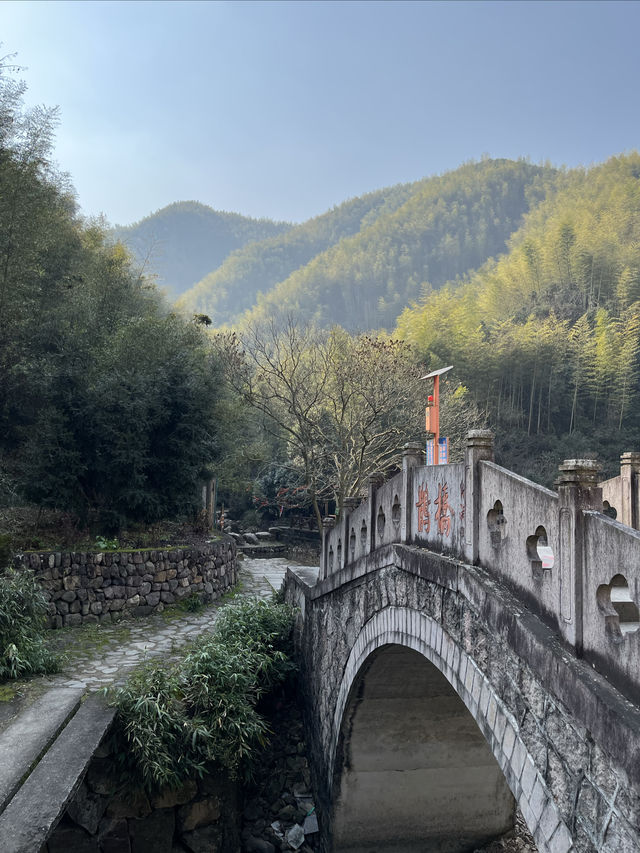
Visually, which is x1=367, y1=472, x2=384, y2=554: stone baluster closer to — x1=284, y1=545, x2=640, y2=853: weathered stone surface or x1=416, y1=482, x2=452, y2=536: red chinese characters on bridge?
x1=284, y1=545, x2=640, y2=853: weathered stone surface

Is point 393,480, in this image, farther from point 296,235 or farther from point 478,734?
point 296,235

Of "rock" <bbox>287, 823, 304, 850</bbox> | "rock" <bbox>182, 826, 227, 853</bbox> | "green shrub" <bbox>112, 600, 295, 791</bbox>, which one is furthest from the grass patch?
"rock" <bbox>287, 823, 304, 850</bbox>

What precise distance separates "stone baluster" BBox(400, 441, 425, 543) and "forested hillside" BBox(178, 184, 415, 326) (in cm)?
7012

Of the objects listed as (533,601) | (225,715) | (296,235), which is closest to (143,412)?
(225,715)

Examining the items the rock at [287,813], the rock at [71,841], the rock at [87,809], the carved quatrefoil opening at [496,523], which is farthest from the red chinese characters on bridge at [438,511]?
the rock at [287,813]

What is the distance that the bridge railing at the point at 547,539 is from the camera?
2.32 meters

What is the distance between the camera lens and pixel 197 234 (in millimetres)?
125188

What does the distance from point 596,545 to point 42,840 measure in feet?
13.7

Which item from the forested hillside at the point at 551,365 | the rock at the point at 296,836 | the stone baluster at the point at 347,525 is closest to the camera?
the stone baluster at the point at 347,525

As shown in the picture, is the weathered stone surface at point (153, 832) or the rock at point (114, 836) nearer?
the rock at point (114, 836)

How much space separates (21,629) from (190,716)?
2.45 meters

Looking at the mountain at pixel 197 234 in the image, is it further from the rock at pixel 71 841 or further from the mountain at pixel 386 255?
the rock at pixel 71 841

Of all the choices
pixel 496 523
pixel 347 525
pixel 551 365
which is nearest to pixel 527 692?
pixel 496 523

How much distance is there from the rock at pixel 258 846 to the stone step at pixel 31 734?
2601mm
